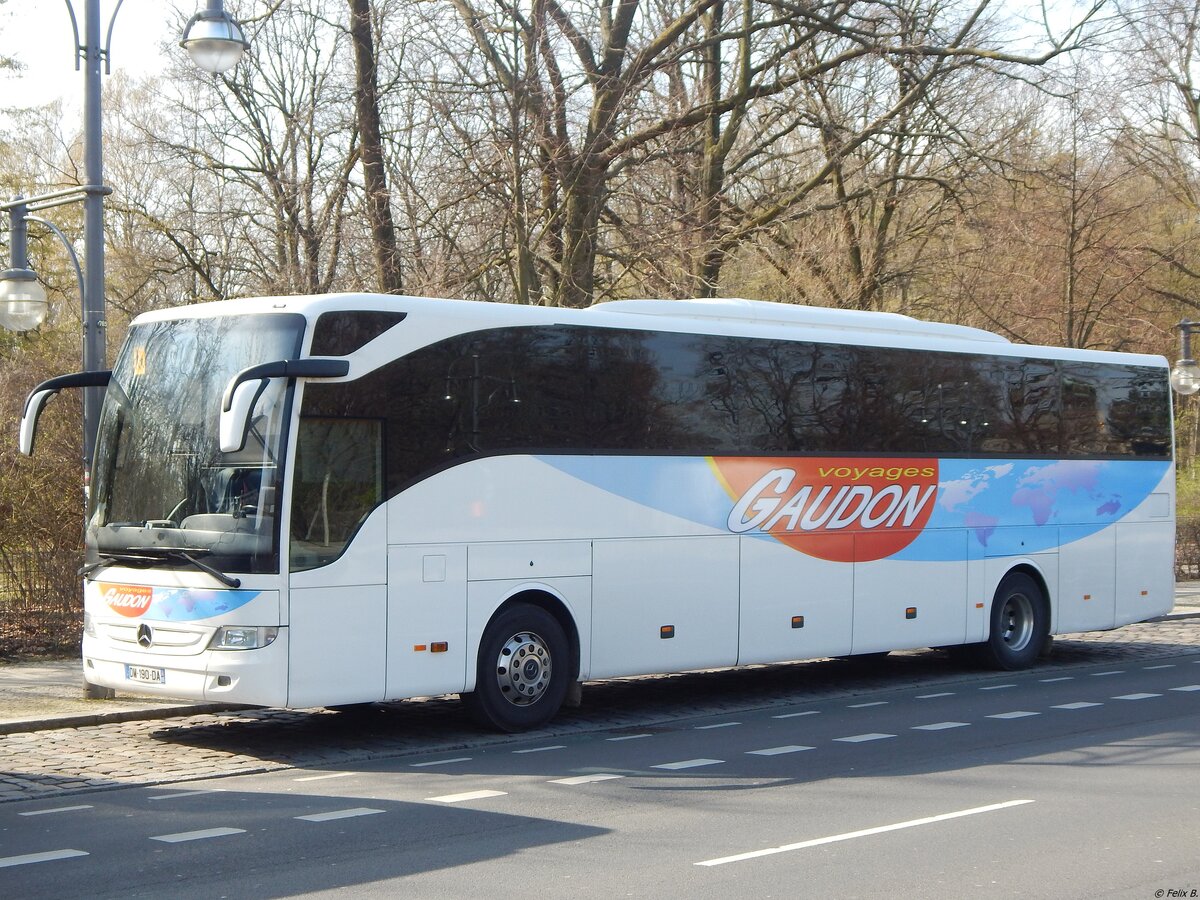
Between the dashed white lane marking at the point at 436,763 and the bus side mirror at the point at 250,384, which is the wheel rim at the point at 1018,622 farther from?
the bus side mirror at the point at 250,384

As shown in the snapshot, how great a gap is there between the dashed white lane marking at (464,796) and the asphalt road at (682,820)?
0.03 metres

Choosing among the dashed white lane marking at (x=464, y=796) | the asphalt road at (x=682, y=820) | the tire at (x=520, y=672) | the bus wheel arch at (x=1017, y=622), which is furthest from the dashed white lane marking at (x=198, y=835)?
the bus wheel arch at (x=1017, y=622)

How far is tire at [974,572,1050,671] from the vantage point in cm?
1739

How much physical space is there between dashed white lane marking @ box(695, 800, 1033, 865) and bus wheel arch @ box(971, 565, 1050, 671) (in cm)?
832

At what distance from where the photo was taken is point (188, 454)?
1158 centimetres

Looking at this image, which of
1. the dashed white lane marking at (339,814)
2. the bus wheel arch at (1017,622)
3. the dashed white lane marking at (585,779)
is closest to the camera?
the dashed white lane marking at (339,814)

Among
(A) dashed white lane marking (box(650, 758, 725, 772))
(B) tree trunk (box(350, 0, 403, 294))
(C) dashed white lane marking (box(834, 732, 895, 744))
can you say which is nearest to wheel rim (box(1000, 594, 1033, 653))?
(C) dashed white lane marking (box(834, 732, 895, 744))

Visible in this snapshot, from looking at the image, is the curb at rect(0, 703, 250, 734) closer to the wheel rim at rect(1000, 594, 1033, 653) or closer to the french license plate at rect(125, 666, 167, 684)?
the french license plate at rect(125, 666, 167, 684)

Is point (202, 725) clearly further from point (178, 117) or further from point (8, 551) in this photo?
point (178, 117)

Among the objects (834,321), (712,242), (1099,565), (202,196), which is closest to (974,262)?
(712,242)

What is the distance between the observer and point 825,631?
1527cm

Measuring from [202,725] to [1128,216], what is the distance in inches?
912

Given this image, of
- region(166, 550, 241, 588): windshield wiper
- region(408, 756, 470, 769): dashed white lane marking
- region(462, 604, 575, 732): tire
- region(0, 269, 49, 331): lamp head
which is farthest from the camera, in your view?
region(0, 269, 49, 331): lamp head

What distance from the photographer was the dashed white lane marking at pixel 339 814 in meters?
8.90
